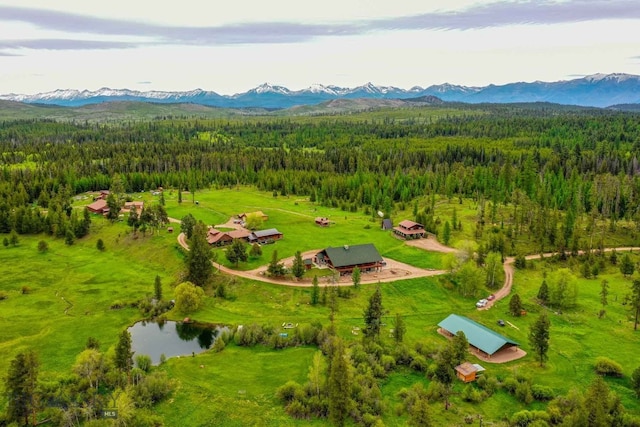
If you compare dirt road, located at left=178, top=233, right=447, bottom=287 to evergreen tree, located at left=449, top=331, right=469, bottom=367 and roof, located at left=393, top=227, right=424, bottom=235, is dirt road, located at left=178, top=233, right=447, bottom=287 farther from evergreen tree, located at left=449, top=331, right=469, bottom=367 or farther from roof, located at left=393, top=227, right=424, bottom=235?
evergreen tree, located at left=449, top=331, right=469, bottom=367

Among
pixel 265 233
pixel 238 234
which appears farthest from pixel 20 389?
pixel 265 233

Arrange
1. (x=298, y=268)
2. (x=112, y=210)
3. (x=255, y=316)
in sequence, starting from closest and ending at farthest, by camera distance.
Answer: (x=255, y=316)
(x=298, y=268)
(x=112, y=210)

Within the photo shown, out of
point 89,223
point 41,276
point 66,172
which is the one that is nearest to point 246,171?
point 66,172

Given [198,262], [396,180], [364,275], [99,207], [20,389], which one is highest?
[396,180]

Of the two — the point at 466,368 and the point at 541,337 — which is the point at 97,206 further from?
the point at 541,337

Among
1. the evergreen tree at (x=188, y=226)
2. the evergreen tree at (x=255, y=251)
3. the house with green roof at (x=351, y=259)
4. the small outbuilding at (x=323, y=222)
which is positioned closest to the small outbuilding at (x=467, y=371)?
the house with green roof at (x=351, y=259)

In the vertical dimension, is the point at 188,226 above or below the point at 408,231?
above

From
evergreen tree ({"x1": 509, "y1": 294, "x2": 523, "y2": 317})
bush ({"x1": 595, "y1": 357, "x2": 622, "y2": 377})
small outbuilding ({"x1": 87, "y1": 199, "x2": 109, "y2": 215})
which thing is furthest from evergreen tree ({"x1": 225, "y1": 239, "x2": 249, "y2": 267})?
bush ({"x1": 595, "y1": 357, "x2": 622, "y2": 377})
